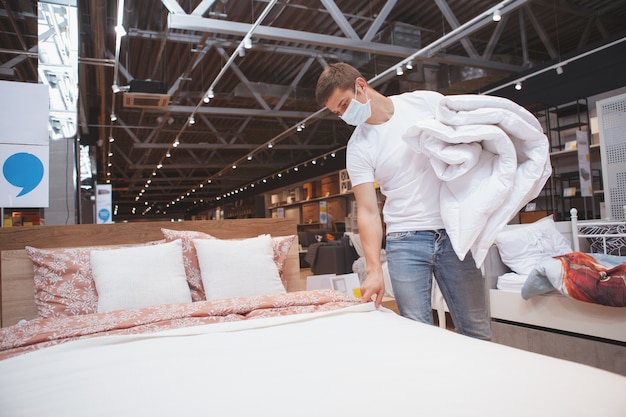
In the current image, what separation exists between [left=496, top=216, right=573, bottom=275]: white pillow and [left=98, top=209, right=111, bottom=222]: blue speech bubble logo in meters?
5.02

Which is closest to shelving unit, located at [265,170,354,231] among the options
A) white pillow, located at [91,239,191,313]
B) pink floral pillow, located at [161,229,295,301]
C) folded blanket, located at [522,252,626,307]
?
pink floral pillow, located at [161,229,295,301]

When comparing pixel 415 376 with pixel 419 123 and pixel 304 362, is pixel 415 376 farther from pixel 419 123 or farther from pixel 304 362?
pixel 419 123

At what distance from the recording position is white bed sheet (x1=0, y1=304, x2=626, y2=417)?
1003 millimetres

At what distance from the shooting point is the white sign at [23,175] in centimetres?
331

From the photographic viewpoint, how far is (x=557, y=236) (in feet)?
13.1

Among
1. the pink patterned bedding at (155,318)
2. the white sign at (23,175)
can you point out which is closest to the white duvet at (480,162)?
the pink patterned bedding at (155,318)

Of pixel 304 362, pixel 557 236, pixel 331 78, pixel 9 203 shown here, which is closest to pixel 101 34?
pixel 9 203

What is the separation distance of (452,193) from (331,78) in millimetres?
680

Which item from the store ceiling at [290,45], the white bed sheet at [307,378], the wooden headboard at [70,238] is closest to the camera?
the white bed sheet at [307,378]

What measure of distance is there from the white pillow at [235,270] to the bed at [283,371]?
510 millimetres

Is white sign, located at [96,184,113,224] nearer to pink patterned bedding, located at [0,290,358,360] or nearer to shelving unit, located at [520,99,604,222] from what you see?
pink patterned bedding, located at [0,290,358,360]

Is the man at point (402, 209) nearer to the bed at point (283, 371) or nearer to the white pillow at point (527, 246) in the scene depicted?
the bed at point (283, 371)

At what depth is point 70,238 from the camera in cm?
306

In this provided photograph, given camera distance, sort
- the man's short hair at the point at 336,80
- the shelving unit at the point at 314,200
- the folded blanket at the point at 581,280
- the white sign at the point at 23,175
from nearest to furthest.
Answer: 1. the man's short hair at the point at 336,80
2. the folded blanket at the point at 581,280
3. the white sign at the point at 23,175
4. the shelving unit at the point at 314,200
